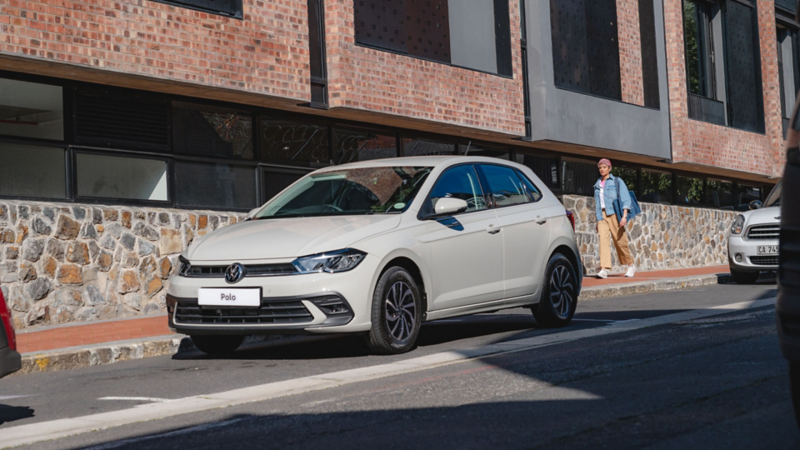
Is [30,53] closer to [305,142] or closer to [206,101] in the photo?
[206,101]

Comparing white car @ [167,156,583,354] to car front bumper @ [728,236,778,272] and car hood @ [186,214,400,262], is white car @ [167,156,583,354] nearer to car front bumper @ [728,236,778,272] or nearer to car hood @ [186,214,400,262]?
car hood @ [186,214,400,262]

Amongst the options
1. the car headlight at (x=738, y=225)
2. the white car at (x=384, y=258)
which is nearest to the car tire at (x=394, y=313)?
the white car at (x=384, y=258)

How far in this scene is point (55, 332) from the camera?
10.8m

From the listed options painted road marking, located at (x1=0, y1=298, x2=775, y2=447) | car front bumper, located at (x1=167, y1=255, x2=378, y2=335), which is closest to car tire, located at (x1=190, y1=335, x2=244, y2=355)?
car front bumper, located at (x1=167, y1=255, x2=378, y2=335)

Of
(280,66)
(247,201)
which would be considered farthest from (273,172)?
(280,66)

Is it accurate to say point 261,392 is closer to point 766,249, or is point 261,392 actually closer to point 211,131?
point 211,131

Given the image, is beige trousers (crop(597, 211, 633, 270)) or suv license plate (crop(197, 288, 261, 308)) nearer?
suv license plate (crop(197, 288, 261, 308))

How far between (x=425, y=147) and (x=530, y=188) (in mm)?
8477

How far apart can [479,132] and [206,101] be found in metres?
5.84

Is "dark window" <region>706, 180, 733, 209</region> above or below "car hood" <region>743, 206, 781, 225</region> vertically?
above

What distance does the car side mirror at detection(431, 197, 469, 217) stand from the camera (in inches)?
334

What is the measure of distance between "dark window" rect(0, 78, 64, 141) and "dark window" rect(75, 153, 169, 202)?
49 cm

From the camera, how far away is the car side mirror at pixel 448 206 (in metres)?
8.48

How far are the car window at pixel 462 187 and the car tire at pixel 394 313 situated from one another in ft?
3.25
